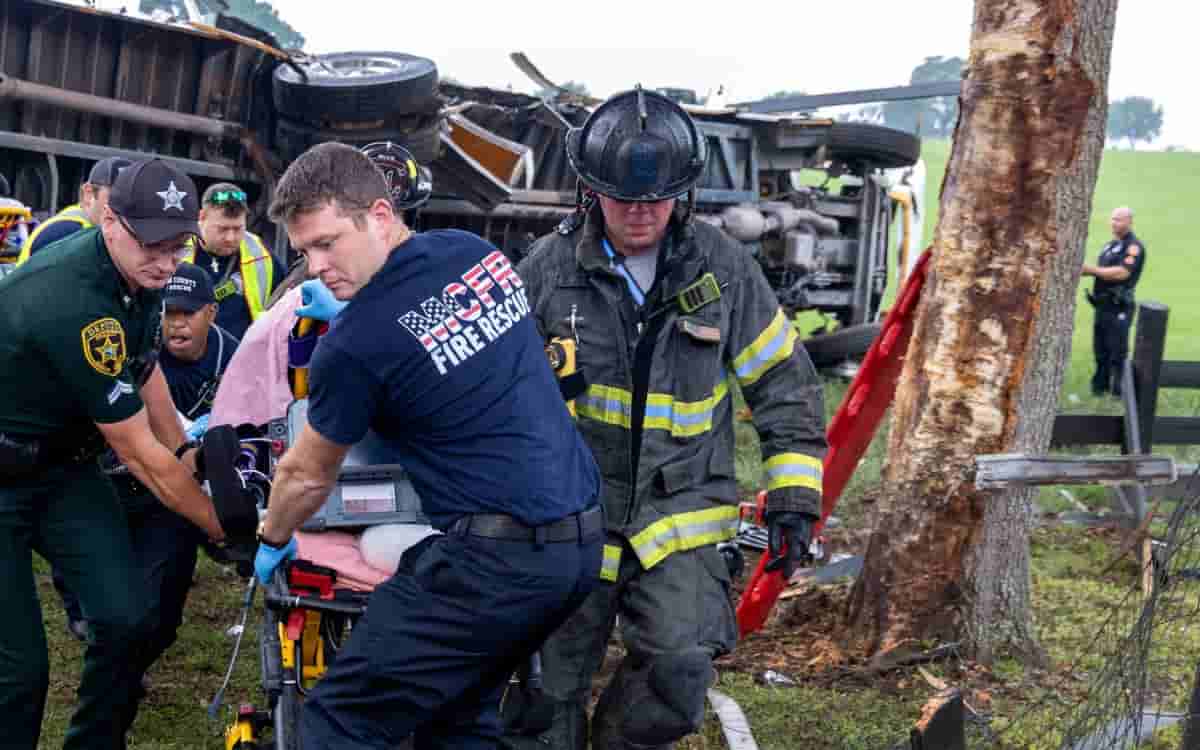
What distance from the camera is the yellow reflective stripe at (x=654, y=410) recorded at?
3.81m

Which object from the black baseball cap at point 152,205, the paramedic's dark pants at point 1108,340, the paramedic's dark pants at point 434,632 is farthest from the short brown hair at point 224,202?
the paramedic's dark pants at point 1108,340

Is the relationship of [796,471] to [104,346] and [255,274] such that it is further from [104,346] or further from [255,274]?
[255,274]

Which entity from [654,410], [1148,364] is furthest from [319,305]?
[1148,364]

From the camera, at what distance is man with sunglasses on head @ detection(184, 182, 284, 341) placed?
593cm

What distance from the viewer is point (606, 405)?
3873 millimetres

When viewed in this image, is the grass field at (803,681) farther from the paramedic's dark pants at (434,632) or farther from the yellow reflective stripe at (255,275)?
the paramedic's dark pants at (434,632)

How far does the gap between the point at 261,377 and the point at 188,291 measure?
109cm

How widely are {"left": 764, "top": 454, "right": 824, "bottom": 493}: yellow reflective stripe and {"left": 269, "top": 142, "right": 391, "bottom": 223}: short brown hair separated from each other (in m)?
1.41

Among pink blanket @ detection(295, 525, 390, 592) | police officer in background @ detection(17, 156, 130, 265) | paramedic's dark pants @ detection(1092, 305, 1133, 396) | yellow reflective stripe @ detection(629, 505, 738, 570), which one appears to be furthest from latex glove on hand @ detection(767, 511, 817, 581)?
paramedic's dark pants @ detection(1092, 305, 1133, 396)

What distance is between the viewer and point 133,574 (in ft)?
12.8

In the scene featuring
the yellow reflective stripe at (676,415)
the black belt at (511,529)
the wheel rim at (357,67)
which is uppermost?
the wheel rim at (357,67)

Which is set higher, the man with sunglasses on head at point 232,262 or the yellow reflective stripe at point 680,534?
the man with sunglasses on head at point 232,262

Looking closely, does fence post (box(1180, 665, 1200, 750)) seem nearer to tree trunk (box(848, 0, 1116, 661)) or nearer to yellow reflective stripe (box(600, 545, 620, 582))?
yellow reflective stripe (box(600, 545, 620, 582))

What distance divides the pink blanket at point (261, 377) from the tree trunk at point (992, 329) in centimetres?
249
